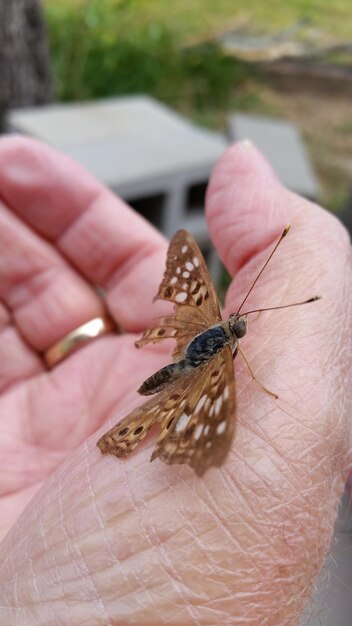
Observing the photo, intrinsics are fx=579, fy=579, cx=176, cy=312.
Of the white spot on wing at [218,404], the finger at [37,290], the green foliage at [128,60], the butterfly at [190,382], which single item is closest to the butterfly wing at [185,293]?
the butterfly at [190,382]

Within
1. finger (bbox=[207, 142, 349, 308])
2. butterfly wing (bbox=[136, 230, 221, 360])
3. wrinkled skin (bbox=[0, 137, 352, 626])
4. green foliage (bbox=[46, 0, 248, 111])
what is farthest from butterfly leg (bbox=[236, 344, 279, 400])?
green foliage (bbox=[46, 0, 248, 111])

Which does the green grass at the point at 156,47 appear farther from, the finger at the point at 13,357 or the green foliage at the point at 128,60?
the finger at the point at 13,357

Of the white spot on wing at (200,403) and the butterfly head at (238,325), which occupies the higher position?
the butterfly head at (238,325)

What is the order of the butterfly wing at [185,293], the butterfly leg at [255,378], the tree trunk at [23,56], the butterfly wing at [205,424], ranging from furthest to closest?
the tree trunk at [23,56]
the butterfly wing at [185,293]
the butterfly leg at [255,378]
the butterfly wing at [205,424]

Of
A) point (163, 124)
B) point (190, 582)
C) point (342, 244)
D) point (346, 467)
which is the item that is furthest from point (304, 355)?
point (163, 124)

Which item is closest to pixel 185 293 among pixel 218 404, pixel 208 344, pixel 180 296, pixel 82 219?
pixel 180 296

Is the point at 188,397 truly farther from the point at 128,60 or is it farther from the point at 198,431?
the point at 128,60
